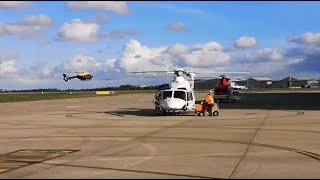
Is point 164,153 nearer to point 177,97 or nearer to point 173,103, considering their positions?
point 173,103

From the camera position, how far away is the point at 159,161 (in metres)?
13.5

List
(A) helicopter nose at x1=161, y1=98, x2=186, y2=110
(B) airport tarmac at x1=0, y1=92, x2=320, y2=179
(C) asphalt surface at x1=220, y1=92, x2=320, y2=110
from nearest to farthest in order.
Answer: (B) airport tarmac at x1=0, y1=92, x2=320, y2=179, (A) helicopter nose at x1=161, y1=98, x2=186, y2=110, (C) asphalt surface at x1=220, y1=92, x2=320, y2=110

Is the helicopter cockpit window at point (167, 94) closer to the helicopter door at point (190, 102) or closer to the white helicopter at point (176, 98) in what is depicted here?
the white helicopter at point (176, 98)

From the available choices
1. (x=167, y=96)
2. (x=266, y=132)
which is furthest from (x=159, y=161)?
(x=167, y=96)

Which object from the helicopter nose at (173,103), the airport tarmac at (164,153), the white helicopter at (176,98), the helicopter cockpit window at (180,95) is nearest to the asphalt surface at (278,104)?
the white helicopter at (176,98)

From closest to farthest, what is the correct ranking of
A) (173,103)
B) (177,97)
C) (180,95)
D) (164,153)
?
1. (164,153)
2. (173,103)
3. (177,97)
4. (180,95)

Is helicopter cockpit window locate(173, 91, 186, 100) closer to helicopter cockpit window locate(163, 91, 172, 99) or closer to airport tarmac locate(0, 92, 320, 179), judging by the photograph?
helicopter cockpit window locate(163, 91, 172, 99)

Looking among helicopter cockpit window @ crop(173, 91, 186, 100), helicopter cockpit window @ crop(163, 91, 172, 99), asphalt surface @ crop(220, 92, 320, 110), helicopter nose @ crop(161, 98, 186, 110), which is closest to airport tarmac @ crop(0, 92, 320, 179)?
helicopter nose @ crop(161, 98, 186, 110)

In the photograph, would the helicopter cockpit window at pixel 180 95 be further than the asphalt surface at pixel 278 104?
No

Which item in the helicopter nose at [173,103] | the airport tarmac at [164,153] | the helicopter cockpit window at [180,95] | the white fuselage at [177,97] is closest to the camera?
the airport tarmac at [164,153]

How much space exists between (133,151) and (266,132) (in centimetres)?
806

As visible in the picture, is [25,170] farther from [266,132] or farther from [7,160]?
[266,132]

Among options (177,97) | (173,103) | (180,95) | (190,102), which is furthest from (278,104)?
(173,103)

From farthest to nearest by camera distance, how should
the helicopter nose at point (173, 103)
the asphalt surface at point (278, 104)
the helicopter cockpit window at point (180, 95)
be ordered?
the asphalt surface at point (278, 104), the helicopter cockpit window at point (180, 95), the helicopter nose at point (173, 103)
